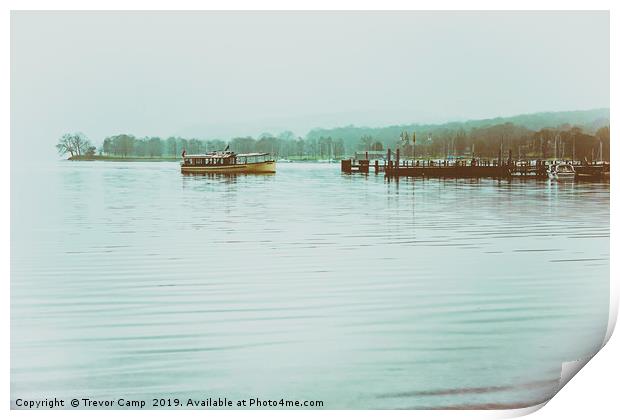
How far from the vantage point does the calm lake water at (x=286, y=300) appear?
4312 millimetres

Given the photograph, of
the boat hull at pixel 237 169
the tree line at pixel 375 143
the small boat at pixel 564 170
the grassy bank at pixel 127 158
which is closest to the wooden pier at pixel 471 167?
the small boat at pixel 564 170

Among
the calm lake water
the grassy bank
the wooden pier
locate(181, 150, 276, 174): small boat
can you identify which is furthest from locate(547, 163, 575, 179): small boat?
locate(181, 150, 276, 174): small boat

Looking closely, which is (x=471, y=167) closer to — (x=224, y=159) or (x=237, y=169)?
(x=237, y=169)

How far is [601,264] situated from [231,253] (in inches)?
95.0

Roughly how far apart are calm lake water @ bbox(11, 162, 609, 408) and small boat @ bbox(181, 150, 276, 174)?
0.22 m

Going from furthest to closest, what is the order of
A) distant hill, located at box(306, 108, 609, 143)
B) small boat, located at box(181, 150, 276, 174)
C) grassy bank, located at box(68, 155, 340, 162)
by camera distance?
1. small boat, located at box(181, 150, 276, 174)
2. grassy bank, located at box(68, 155, 340, 162)
3. distant hill, located at box(306, 108, 609, 143)

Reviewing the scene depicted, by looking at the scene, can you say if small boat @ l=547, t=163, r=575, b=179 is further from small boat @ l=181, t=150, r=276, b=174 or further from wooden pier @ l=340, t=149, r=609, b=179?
small boat @ l=181, t=150, r=276, b=174

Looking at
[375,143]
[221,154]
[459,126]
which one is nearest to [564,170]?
[459,126]

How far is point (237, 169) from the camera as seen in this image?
7238 mm

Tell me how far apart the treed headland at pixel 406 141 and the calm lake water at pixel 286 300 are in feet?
0.54

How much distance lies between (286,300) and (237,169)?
2557 mm

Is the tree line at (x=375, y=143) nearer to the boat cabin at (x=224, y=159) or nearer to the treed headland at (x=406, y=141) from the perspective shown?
the treed headland at (x=406, y=141)

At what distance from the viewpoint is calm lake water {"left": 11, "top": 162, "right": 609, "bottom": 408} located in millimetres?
4312
